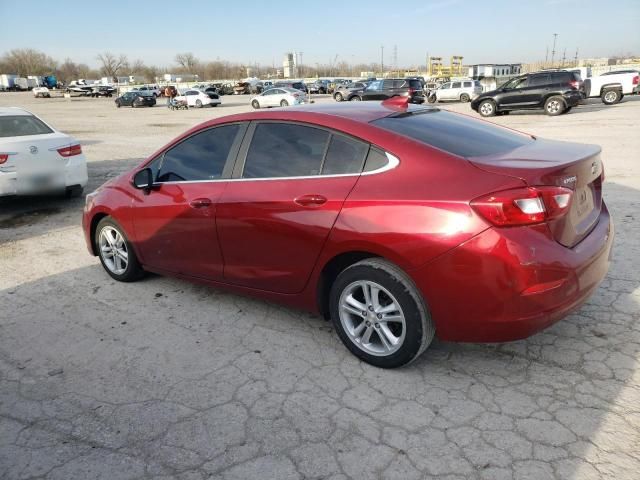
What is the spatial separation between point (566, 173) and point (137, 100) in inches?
1771

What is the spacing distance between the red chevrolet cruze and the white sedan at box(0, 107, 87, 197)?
12.7 ft

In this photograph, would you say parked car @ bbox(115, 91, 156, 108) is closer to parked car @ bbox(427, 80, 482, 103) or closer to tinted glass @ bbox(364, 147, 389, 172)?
parked car @ bbox(427, 80, 482, 103)

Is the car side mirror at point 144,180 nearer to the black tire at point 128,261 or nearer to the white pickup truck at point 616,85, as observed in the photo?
the black tire at point 128,261

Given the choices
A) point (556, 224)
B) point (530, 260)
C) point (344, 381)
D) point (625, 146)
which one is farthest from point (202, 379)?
point (625, 146)

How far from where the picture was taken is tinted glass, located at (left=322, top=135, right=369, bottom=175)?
311cm

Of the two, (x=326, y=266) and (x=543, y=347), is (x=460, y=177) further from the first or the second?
(x=543, y=347)

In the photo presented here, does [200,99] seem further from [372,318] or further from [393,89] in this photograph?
[372,318]

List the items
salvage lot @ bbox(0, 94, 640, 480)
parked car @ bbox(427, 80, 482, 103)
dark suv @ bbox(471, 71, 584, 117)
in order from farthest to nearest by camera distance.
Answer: parked car @ bbox(427, 80, 482, 103) < dark suv @ bbox(471, 71, 584, 117) < salvage lot @ bbox(0, 94, 640, 480)

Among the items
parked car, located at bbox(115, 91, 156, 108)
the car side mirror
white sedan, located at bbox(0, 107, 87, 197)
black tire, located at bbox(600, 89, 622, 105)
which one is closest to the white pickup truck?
black tire, located at bbox(600, 89, 622, 105)

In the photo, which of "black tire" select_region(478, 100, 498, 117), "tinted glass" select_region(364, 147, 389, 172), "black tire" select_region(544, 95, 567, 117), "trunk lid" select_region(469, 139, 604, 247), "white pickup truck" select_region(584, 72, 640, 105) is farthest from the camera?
"white pickup truck" select_region(584, 72, 640, 105)

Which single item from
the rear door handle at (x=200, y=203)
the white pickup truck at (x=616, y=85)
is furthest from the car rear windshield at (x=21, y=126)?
the white pickup truck at (x=616, y=85)

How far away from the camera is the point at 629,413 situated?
266 centimetres

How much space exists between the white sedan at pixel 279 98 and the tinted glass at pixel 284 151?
101ft

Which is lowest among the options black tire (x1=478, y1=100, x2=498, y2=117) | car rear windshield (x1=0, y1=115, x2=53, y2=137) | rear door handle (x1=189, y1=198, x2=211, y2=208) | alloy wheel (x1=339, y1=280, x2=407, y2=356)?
black tire (x1=478, y1=100, x2=498, y2=117)
